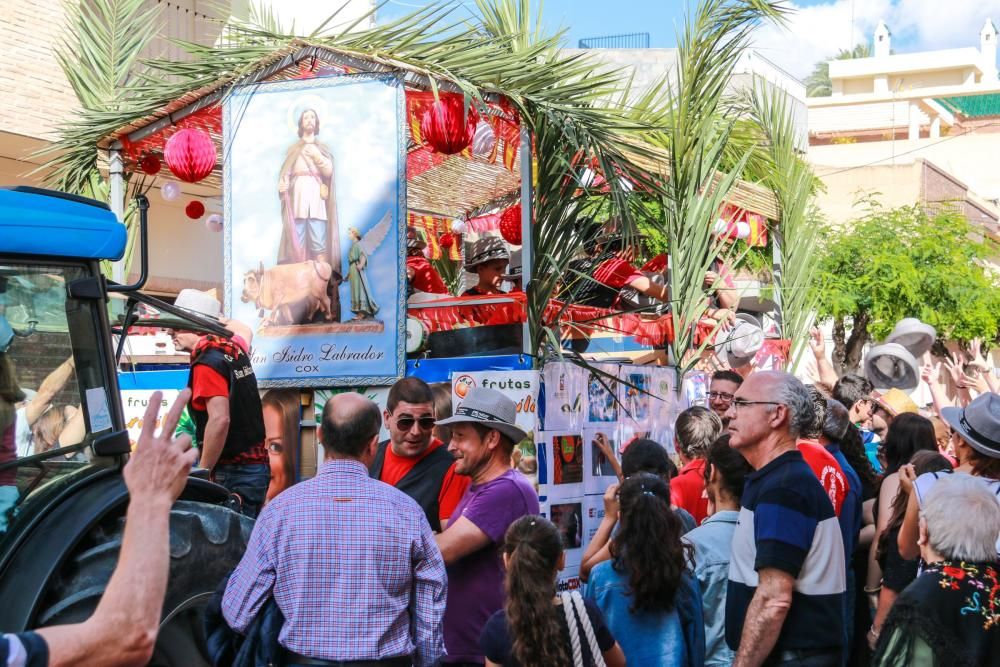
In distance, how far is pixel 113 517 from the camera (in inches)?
162

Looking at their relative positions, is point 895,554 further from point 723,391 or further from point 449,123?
point 449,123

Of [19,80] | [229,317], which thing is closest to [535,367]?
[229,317]

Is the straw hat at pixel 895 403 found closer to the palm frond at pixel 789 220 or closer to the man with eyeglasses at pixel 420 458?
the palm frond at pixel 789 220

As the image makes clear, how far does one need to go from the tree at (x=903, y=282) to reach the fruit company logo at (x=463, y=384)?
1568 centimetres

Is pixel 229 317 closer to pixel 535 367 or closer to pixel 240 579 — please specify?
pixel 535 367

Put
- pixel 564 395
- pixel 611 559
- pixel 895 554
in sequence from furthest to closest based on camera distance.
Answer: pixel 564 395 < pixel 895 554 < pixel 611 559

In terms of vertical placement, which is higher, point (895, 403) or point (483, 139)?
point (483, 139)

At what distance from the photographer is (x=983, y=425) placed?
436 cm

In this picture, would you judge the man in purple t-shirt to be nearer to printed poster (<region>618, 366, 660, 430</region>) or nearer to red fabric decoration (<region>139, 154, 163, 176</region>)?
printed poster (<region>618, 366, 660, 430</region>)

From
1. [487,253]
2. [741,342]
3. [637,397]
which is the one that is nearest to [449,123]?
[487,253]

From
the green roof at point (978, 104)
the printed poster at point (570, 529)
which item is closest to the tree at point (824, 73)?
the green roof at point (978, 104)

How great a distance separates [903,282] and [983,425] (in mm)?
18347

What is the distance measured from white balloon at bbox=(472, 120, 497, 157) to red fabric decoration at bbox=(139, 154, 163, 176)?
2.64 metres

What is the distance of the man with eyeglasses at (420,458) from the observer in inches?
193
